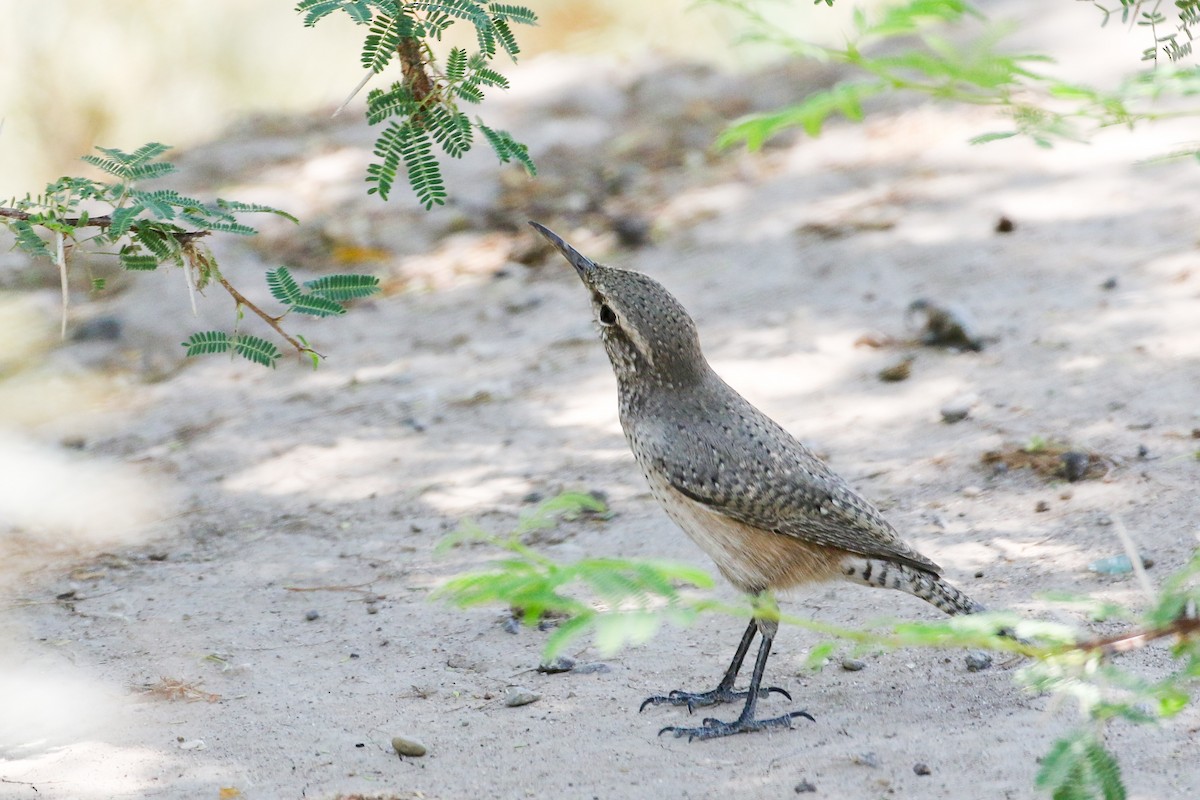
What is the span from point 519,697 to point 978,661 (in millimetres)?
1656

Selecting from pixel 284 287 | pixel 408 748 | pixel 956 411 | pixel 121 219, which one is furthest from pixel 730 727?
pixel 956 411

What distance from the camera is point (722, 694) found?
4770 mm

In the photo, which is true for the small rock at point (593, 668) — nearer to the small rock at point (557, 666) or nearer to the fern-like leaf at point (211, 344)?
the small rock at point (557, 666)

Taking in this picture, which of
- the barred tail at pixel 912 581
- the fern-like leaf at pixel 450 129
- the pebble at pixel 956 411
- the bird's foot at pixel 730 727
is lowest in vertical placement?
the bird's foot at pixel 730 727

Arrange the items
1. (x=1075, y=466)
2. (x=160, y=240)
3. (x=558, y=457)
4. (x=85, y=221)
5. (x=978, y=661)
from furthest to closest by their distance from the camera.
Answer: (x=558, y=457) < (x=1075, y=466) < (x=978, y=661) < (x=160, y=240) < (x=85, y=221)

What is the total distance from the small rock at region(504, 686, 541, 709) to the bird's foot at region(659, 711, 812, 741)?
0.50 metres

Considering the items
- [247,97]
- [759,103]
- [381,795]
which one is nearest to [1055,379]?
[381,795]

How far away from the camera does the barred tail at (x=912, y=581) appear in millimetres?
4477

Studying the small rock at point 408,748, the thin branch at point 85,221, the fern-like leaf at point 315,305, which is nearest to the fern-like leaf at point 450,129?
the fern-like leaf at point 315,305

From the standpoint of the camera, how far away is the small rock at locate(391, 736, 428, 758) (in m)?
4.18

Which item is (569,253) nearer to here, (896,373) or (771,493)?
(771,493)

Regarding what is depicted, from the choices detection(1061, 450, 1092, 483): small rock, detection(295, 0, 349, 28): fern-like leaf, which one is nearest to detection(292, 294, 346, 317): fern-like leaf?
detection(295, 0, 349, 28): fern-like leaf

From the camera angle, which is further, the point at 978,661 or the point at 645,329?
the point at 645,329

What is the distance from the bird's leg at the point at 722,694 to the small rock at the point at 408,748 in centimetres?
84
